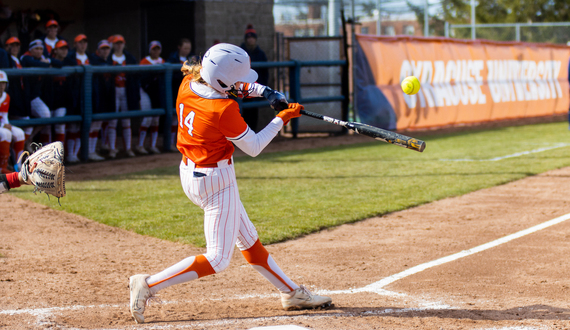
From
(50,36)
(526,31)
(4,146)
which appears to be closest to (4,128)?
(4,146)

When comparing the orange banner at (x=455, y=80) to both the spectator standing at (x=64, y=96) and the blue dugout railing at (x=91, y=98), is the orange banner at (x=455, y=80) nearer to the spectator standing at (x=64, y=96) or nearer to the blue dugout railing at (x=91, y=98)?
the blue dugout railing at (x=91, y=98)

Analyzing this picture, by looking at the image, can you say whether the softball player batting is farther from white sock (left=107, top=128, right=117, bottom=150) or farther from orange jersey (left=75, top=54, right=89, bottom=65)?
white sock (left=107, top=128, right=117, bottom=150)

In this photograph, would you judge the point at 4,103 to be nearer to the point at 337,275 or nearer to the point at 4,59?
the point at 4,59

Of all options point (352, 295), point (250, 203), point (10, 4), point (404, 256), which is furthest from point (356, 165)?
point (10, 4)

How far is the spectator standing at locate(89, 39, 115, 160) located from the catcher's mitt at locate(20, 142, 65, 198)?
6.45 metres

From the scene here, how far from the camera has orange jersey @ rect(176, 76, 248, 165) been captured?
11.1 ft

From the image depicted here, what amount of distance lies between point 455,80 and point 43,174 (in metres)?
13.1

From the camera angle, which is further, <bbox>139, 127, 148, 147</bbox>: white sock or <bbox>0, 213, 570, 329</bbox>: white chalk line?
<bbox>139, 127, 148, 147</bbox>: white sock

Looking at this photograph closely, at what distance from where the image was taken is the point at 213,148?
11.5ft

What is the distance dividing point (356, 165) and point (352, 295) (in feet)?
18.9

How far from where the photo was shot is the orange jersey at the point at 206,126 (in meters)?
3.39

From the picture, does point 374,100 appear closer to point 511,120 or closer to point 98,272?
point 511,120

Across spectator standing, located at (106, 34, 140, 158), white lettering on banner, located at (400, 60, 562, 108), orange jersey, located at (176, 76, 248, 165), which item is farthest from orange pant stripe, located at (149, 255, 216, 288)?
white lettering on banner, located at (400, 60, 562, 108)

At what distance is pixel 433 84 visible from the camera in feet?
49.2
